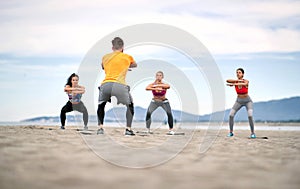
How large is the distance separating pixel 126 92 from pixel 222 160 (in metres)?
4.62

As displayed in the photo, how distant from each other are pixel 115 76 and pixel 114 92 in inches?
15.2

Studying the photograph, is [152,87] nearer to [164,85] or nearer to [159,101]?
[164,85]

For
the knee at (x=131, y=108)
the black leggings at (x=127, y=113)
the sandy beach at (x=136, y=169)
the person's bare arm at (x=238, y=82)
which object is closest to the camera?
the sandy beach at (x=136, y=169)

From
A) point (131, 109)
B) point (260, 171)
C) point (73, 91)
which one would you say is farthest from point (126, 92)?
point (260, 171)

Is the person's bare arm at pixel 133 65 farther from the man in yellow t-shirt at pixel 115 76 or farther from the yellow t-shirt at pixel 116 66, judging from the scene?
the yellow t-shirt at pixel 116 66

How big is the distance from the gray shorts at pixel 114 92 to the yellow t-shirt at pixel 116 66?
108mm

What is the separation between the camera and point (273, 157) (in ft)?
20.5

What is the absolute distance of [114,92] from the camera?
9.78 meters

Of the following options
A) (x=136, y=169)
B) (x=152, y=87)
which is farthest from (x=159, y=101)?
(x=136, y=169)

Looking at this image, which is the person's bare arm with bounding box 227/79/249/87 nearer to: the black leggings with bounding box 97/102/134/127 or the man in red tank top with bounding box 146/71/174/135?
the man in red tank top with bounding box 146/71/174/135

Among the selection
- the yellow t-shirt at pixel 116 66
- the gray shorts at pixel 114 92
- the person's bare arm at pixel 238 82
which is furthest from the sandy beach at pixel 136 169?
the person's bare arm at pixel 238 82

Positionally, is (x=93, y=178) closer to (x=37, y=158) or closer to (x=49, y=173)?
(x=49, y=173)

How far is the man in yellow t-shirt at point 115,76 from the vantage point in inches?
384

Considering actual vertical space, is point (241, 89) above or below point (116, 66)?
below
